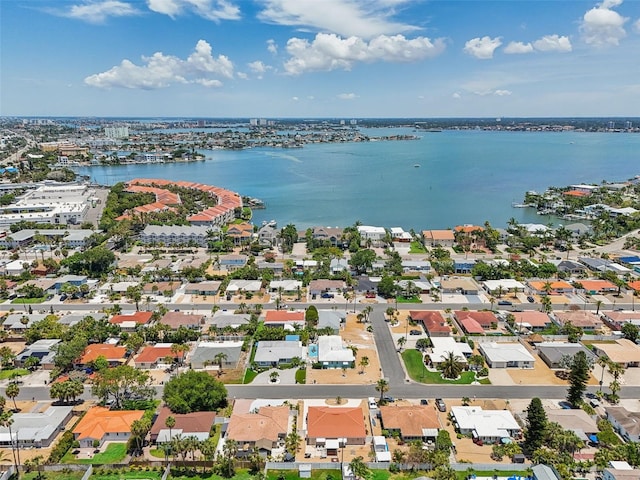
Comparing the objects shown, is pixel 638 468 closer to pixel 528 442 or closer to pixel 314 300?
pixel 528 442

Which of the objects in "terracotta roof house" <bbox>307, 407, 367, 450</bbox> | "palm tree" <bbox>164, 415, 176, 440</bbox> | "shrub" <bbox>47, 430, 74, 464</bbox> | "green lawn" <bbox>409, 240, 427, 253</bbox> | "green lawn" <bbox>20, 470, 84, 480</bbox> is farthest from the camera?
"green lawn" <bbox>409, 240, 427, 253</bbox>

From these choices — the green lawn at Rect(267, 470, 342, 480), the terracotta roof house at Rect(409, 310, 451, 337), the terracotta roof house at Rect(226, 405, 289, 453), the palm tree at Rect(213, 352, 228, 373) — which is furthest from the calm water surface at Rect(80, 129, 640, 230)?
the green lawn at Rect(267, 470, 342, 480)

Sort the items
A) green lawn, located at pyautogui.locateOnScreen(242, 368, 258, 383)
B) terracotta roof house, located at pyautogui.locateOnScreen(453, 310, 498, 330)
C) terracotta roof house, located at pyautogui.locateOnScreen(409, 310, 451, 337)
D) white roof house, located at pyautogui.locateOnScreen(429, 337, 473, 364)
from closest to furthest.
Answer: green lawn, located at pyautogui.locateOnScreen(242, 368, 258, 383) → white roof house, located at pyautogui.locateOnScreen(429, 337, 473, 364) → terracotta roof house, located at pyautogui.locateOnScreen(409, 310, 451, 337) → terracotta roof house, located at pyautogui.locateOnScreen(453, 310, 498, 330)

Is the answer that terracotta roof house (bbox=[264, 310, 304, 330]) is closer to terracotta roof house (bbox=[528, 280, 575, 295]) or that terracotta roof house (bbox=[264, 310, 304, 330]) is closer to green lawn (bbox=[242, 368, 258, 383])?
green lawn (bbox=[242, 368, 258, 383])

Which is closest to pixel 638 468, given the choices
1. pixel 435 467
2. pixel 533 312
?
pixel 435 467

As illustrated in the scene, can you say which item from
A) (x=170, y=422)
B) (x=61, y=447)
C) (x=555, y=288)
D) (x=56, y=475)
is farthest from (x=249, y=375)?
(x=555, y=288)

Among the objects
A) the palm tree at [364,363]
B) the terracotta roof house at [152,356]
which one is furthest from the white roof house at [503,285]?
the terracotta roof house at [152,356]
